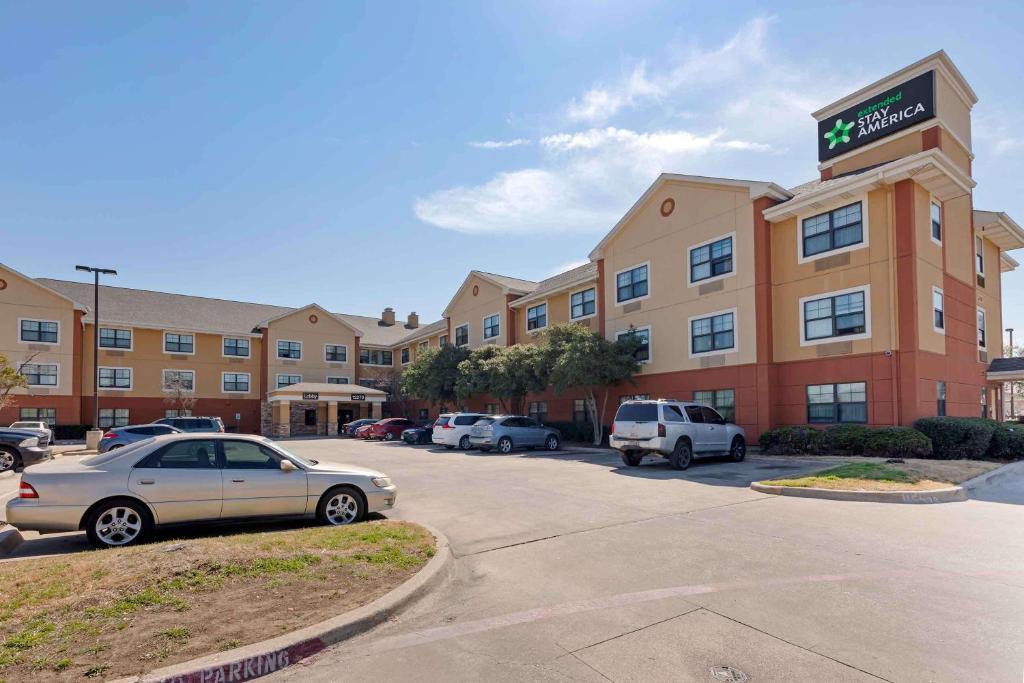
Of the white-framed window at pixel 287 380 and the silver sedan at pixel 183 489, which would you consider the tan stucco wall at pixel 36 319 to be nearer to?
the white-framed window at pixel 287 380

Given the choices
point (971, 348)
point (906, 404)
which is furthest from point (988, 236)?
point (906, 404)

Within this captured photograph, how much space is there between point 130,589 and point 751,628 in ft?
17.4

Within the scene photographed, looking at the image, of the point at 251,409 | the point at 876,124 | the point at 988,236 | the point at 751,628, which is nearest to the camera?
the point at 751,628

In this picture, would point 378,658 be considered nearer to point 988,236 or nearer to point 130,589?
point 130,589

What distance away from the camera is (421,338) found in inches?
1898

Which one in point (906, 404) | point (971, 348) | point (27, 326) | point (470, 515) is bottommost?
point (470, 515)

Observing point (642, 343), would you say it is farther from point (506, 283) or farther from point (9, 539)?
point (9, 539)

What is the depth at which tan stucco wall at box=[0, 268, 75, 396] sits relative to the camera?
3838 cm

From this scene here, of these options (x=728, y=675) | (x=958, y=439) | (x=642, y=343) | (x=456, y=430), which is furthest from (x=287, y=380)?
(x=728, y=675)

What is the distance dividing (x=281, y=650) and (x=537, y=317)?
102 feet

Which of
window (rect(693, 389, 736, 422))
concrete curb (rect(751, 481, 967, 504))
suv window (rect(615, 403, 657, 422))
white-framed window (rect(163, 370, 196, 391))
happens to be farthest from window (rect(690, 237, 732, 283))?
white-framed window (rect(163, 370, 196, 391))

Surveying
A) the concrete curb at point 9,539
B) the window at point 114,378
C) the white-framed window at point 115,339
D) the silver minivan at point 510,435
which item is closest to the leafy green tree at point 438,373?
the silver minivan at point 510,435

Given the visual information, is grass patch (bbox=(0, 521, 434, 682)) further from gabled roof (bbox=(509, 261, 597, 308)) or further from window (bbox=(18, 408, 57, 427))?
window (bbox=(18, 408, 57, 427))

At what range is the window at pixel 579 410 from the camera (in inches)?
1214
